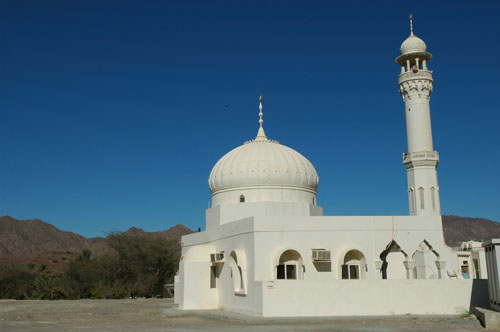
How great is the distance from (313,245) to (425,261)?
472 centimetres

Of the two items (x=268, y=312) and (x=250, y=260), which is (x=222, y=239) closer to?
(x=250, y=260)

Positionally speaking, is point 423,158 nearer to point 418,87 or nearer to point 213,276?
point 418,87

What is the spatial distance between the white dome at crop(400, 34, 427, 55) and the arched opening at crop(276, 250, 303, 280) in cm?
1246

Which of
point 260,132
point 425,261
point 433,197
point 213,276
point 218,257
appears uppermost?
point 260,132

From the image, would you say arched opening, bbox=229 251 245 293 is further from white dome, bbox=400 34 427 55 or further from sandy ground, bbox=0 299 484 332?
white dome, bbox=400 34 427 55

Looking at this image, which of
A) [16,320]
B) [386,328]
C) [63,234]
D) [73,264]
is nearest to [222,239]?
[16,320]

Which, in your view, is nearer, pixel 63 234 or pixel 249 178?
pixel 249 178

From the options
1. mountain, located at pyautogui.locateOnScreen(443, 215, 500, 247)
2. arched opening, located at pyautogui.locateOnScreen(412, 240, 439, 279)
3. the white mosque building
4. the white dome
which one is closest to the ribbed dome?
the white mosque building

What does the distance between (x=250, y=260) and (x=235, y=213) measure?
450 centimetres

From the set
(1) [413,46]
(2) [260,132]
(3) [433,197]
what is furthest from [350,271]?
(1) [413,46]

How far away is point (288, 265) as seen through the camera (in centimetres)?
2206

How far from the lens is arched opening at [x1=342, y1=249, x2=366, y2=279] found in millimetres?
22094

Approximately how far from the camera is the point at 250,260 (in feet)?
71.6

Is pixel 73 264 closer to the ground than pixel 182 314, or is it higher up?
higher up
